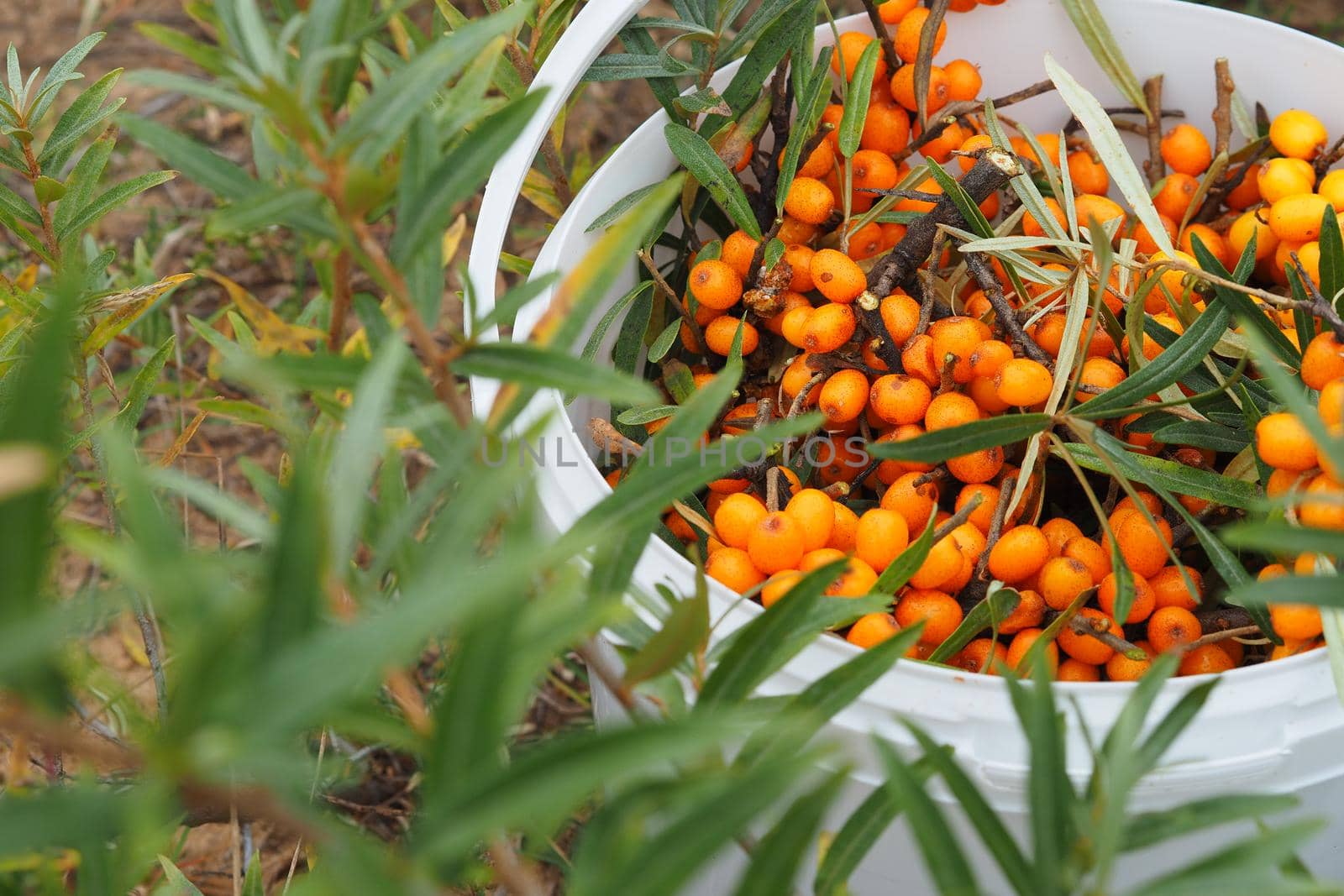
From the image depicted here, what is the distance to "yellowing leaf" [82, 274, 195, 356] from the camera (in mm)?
1008

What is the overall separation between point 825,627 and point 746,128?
0.61 m

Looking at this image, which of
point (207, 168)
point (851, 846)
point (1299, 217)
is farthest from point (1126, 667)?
point (207, 168)

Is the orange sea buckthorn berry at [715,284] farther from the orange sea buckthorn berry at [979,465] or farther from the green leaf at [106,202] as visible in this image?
the green leaf at [106,202]

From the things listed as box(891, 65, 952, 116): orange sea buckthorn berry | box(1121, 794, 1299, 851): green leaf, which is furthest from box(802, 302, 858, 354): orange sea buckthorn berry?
box(1121, 794, 1299, 851): green leaf

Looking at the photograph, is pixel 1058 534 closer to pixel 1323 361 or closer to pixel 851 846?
pixel 1323 361

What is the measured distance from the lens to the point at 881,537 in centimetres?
91

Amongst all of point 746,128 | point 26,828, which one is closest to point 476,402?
point 746,128

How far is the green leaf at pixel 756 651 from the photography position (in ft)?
2.17

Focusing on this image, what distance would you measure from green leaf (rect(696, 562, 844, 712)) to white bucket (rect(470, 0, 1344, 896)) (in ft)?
0.28

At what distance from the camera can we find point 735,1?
1101 mm

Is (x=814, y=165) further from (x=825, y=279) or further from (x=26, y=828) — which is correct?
(x=26, y=828)

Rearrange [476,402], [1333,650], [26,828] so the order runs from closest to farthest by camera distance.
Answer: [26,828], [1333,650], [476,402]

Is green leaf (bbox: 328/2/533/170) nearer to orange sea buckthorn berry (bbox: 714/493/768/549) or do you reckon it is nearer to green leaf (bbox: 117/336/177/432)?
orange sea buckthorn berry (bbox: 714/493/768/549)

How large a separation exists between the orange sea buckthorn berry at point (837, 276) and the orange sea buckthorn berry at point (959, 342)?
88 millimetres
